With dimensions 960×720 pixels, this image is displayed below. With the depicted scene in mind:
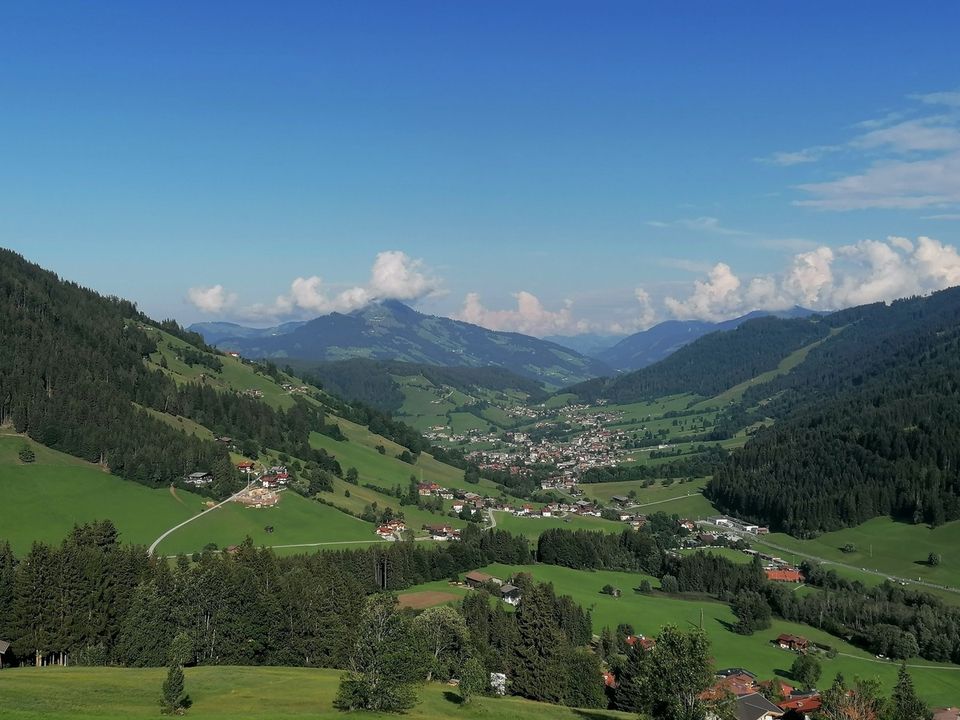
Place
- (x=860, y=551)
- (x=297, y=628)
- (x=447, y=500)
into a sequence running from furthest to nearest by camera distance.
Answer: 1. (x=447, y=500)
2. (x=860, y=551)
3. (x=297, y=628)

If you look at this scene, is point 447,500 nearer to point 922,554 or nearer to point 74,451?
point 74,451

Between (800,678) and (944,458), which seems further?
(944,458)

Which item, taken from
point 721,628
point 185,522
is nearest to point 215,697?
point 721,628

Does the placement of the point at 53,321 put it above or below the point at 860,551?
above

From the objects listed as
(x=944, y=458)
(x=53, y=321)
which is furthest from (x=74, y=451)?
(x=944, y=458)

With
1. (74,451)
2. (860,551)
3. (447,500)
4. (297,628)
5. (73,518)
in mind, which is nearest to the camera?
(297,628)

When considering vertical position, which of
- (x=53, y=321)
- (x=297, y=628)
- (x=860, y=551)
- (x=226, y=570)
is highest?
(x=53, y=321)

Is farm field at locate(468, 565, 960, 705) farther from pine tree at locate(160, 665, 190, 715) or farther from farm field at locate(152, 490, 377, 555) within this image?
pine tree at locate(160, 665, 190, 715)
